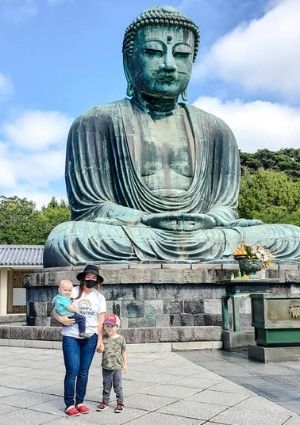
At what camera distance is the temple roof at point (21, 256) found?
20.5m

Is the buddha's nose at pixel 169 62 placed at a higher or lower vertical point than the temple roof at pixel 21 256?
higher

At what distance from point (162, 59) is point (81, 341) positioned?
25.4ft

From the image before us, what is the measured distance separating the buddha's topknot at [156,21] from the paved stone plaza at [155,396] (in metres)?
6.88

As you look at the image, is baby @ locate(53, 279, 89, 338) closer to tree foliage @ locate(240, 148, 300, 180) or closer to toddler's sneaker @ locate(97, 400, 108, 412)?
toddler's sneaker @ locate(97, 400, 108, 412)

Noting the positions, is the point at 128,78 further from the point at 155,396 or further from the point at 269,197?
the point at 269,197

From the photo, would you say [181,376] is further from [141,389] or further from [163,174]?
[163,174]

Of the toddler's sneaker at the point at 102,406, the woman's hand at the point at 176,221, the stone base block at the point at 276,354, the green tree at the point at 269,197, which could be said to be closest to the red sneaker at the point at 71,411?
the toddler's sneaker at the point at 102,406

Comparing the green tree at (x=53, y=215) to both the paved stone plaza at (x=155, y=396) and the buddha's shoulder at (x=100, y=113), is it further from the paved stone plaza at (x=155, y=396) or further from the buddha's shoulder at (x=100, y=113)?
the paved stone plaza at (x=155, y=396)

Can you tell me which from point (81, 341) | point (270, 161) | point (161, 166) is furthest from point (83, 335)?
point (270, 161)

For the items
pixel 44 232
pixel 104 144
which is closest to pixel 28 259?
pixel 44 232

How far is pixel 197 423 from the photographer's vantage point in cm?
333

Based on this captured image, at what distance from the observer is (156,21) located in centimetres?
1041

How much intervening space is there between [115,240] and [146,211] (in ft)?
4.14

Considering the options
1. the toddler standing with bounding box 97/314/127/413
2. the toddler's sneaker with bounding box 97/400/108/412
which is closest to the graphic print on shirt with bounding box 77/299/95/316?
the toddler standing with bounding box 97/314/127/413
